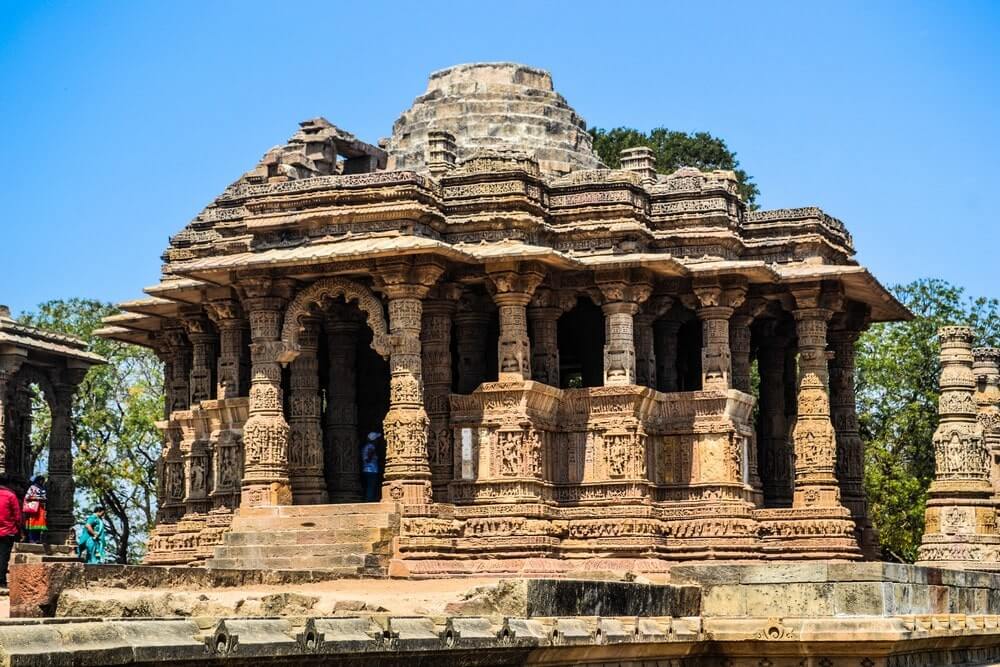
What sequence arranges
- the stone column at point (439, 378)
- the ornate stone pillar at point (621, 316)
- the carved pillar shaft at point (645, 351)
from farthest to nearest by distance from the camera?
the carved pillar shaft at point (645, 351), the ornate stone pillar at point (621, 316), the stone column at point (439, 378)

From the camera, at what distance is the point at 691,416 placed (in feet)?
Answer: 93.2

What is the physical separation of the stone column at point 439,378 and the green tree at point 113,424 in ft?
60.2

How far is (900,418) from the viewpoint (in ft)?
146

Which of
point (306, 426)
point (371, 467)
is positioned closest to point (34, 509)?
point (306, 426)

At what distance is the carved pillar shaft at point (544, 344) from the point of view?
2848 centimetres

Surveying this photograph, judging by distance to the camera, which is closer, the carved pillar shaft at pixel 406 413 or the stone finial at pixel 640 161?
the carved pillar shaft at pixel 406 413

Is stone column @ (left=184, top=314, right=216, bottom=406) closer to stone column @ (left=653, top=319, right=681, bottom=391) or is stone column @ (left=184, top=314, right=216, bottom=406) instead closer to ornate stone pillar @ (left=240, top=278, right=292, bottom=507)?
ornate stone pillar @ (left=240, top=278, right=292, bottom=507)

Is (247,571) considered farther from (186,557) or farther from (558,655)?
(186,557)

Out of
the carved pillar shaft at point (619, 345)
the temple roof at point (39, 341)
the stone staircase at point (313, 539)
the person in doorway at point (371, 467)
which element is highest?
the temple roof at point (39, 341)

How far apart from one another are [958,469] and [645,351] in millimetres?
4922

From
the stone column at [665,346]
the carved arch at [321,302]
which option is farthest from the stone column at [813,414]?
the carved arch at [321,302]

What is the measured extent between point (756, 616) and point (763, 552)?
947 centimetres

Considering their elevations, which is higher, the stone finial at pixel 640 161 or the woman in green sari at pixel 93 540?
the stone finial at pixel 640 161

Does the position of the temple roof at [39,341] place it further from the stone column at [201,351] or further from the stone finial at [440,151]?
the stone finial at [440,151]
